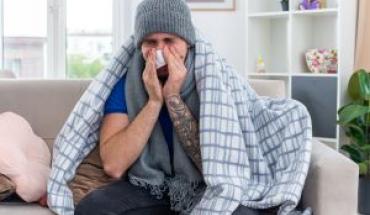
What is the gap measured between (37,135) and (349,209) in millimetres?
1149

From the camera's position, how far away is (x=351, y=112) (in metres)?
2.84

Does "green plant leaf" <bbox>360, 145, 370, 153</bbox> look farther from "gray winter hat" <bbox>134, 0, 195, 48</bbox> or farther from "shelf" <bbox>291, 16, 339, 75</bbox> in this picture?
"gray winter hat" <bbox>134, 0, 195, 48</bbox>

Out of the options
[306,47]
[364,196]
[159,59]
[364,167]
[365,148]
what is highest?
[306,47]

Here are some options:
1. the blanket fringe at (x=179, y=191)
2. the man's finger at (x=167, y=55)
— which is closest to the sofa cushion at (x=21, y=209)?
the blanket fringe at (x=179, y=191)

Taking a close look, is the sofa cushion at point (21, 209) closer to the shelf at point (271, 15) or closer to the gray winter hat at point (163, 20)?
the gray winter hat at point (163, 20)

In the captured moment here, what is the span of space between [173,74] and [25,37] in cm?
241

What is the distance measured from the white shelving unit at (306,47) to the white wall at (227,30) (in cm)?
14

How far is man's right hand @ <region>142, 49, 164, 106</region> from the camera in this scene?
63.7 inches

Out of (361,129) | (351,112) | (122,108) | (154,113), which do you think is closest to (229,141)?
(154,113)

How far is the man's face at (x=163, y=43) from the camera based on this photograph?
64.6 inches

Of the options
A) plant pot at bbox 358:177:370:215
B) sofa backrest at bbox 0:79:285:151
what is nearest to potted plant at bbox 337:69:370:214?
plant pot at bbox 358:177:370:215

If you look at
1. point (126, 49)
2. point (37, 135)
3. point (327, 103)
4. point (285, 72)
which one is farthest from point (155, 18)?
point (285, 72)

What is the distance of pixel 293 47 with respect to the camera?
10.9 feet

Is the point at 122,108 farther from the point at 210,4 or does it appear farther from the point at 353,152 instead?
the point at 210,4
